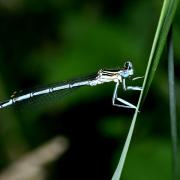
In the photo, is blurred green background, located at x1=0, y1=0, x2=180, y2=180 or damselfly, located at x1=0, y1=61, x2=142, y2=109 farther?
blurred green background, located at x1=0, y1=0, x2=180, y2=180

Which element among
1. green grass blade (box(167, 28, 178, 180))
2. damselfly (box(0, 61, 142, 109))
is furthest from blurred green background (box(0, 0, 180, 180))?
green grass blade (box(167, 28, 178, 180))

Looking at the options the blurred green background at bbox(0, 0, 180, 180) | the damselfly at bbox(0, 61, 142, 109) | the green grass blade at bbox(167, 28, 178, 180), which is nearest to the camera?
the green grass blade at bbox(167, 28, 178, 180)

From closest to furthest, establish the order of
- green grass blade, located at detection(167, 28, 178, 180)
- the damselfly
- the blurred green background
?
green grass blade, located at detection(167, 28, 178, 180) < the damselfly < the blurred green background

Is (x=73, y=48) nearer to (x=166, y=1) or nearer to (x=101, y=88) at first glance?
(x=101, y=88)

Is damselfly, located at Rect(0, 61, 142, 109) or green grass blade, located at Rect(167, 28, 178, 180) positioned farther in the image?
damselfly, located at Rect(0, 61, 142, 109)

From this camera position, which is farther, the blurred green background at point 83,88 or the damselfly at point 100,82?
the blurred green background at point 83,88

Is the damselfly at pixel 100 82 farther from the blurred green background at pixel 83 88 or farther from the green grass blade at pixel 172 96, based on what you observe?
the green grass blade at pixel 172 96

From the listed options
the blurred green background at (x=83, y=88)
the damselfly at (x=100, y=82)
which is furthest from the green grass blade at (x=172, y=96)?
the blurred green background at (x=83, y=88)

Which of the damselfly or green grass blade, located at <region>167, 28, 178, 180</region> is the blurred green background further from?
green grass blade, located at <region>167, 28, 178, 180</region>

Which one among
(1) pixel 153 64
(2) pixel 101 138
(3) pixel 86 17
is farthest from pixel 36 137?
(1) pixel 153 64
